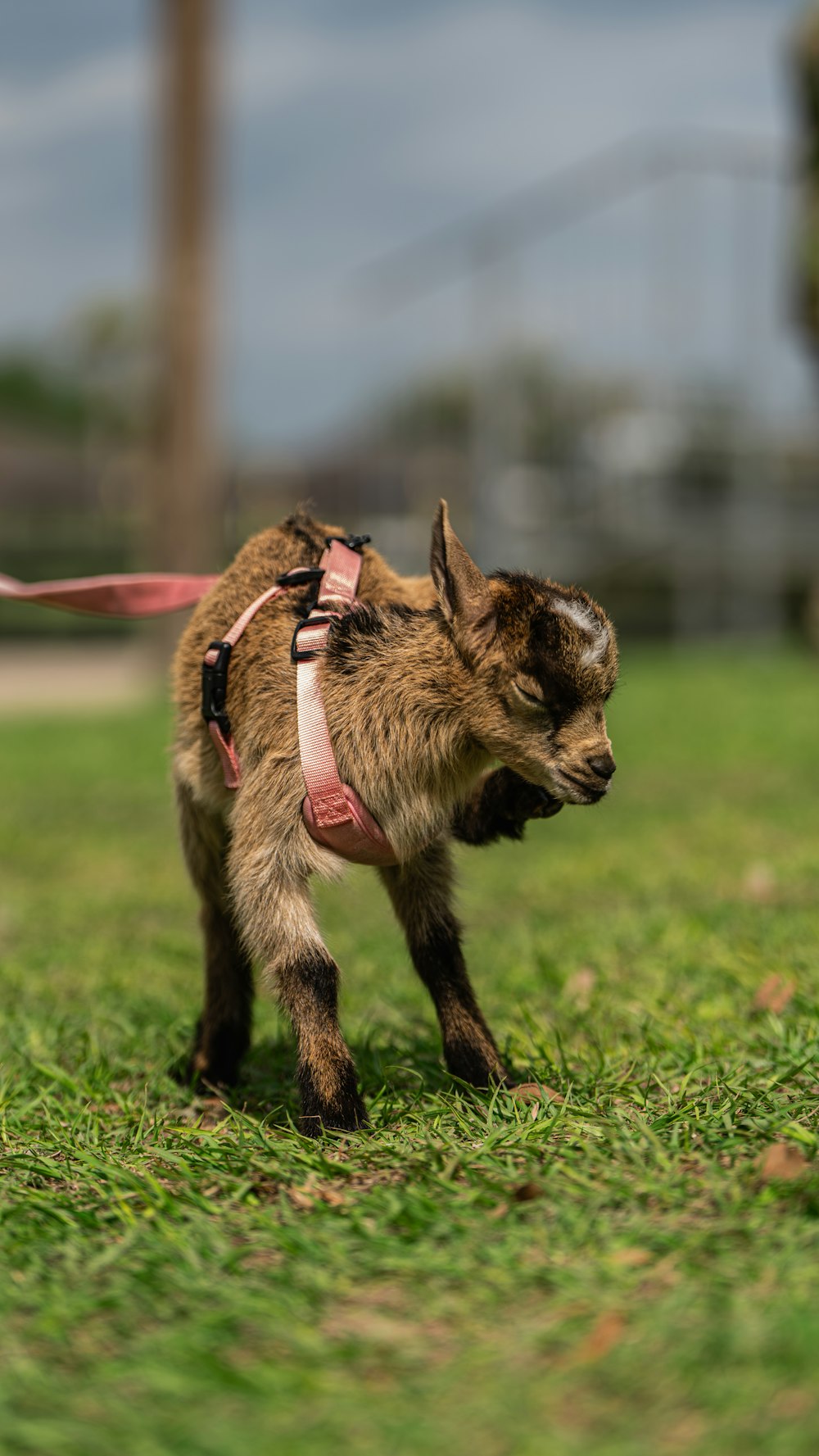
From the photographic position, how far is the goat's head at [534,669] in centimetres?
307

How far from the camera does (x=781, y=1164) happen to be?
2.68 meters

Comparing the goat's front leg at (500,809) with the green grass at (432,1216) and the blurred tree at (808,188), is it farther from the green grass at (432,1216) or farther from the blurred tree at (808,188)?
the blurred tree at (808,188)

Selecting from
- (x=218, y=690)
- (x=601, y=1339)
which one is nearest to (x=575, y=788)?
(x=218, y=690)

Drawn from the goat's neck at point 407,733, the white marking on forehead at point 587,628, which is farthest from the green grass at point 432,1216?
the white marking on forehead at point 587,628

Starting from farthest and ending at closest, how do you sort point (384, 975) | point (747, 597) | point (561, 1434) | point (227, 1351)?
point (747, 597), point (384, 975), point (227, 1351), point (561, 1434)

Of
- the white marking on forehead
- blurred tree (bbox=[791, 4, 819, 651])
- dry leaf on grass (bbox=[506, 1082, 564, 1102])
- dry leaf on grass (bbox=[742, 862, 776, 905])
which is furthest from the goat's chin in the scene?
blurred tree (bbox=[791, 4, 819, 651])

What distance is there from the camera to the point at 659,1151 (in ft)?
9.29

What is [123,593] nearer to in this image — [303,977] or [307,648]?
[307,648]

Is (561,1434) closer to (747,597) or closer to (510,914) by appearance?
(510,914)

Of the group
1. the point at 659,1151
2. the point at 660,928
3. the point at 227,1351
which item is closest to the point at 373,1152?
the point at 659,1151

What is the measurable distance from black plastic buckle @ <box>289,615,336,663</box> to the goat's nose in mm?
640

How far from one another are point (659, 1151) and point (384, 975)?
6.78ft

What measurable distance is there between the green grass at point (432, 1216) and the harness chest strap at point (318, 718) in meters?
0.21

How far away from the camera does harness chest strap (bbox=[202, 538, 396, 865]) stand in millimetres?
3195
